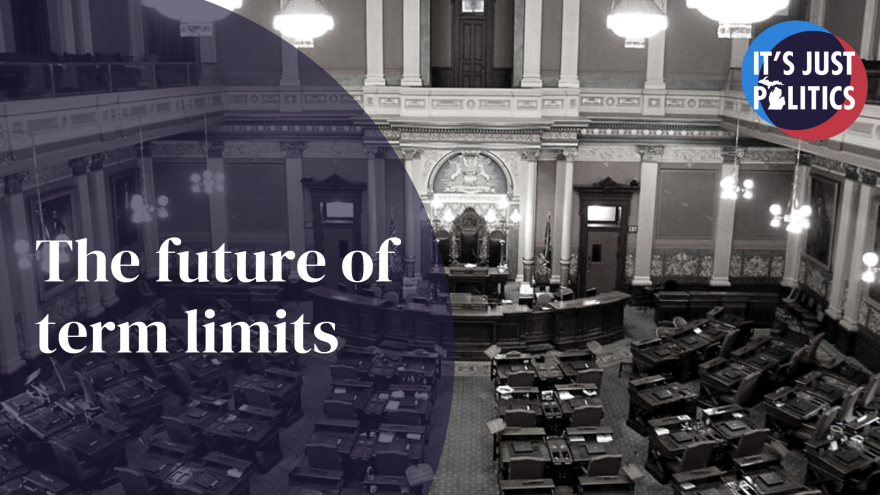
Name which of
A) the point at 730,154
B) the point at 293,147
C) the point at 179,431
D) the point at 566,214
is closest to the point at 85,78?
the point at 179,431

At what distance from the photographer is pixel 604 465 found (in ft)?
31.9

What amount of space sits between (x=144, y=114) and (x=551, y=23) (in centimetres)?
970

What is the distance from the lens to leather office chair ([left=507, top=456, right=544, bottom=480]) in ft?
32.2

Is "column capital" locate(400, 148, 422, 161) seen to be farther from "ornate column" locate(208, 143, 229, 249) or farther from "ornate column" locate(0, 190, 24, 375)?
"ornate column" locate(0, 190, 24, 375)

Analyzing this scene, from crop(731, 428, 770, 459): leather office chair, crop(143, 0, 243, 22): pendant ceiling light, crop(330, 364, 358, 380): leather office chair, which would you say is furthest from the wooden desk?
crop(143, 0, 243, 22): pendant ceiling light

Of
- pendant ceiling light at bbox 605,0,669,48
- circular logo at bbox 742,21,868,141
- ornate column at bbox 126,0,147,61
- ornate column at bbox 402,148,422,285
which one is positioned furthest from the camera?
ornate column at bbox 402,148,422,285

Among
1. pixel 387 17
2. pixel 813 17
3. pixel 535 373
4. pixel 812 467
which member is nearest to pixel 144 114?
pixel 387 17

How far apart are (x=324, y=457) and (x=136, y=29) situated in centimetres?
1198

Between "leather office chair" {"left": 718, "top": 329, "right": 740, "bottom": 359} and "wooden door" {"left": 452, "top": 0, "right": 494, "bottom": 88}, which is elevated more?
"wooden door" {"left": 452, "top": 0, "right": 494, "bottom": 88}

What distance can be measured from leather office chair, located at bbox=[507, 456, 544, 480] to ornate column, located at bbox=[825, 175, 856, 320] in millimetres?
9152

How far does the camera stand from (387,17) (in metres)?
17.7

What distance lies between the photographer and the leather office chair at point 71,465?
33.5ft

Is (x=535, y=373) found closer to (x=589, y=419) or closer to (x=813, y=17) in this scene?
(x=589, y=419)

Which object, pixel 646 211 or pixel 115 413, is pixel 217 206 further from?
pixel 646 211
